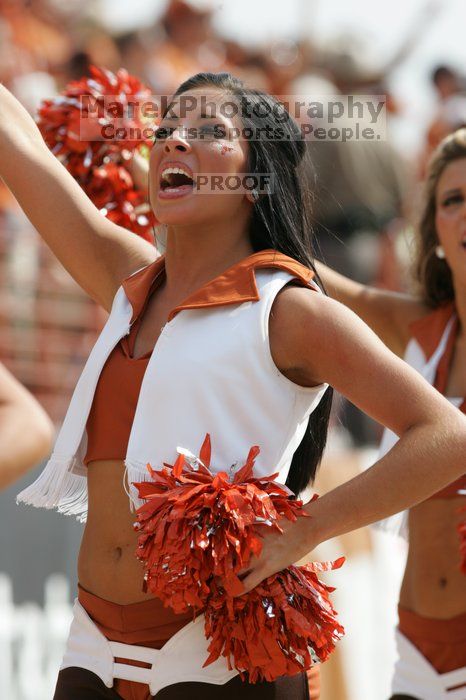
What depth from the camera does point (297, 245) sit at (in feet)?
8.90

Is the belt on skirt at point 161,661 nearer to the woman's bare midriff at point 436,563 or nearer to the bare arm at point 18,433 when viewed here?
the bare arm at point 18,433

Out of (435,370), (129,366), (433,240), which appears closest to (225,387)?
(129,366)

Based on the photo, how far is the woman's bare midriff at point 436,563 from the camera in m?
3.45

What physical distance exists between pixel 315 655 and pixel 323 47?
252 inches

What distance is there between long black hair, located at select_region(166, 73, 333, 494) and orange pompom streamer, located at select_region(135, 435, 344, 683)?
1.01 ft

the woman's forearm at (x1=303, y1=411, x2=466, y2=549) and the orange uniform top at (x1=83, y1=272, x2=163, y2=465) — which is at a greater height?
the orange uniform top at (x1=83, y1=272, x2=163, y2=465)

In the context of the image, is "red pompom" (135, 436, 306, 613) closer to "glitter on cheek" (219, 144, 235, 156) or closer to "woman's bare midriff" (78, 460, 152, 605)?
"woman's bare midriff" (78, 460, 152, 605)

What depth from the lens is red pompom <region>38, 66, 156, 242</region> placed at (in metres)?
3.42

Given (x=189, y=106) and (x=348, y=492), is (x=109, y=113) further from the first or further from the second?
(x=348, y=492)

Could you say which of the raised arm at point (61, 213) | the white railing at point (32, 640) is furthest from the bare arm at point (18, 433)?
the white railing at point (32, 640)

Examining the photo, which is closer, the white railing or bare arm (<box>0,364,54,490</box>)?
bare arm (<box>0,364,54,490</box>)

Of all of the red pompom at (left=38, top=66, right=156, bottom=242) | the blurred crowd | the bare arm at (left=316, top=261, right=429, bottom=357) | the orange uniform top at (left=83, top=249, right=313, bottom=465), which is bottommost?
the orange uniform top at (left=83, top=249, right=313, bottom=465)

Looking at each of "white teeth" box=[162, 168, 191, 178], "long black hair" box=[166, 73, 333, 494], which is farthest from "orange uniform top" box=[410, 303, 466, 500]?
"white teeth" box=[162, 168, 191, 178]

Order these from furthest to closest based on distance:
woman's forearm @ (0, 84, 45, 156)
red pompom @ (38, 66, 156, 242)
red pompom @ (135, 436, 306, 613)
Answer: red pompom @ (38, 66, 156, 242)
woman's forearm @ (0, 84, 45, 156)
red pompom @ (135, 436, 306, 613)
